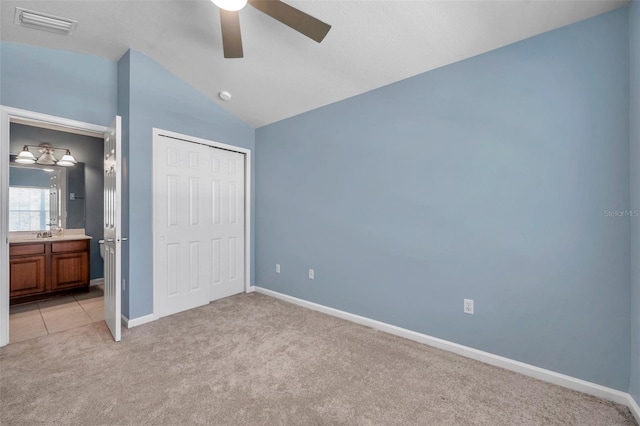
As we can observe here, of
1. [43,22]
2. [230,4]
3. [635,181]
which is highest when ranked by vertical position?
[43,22]

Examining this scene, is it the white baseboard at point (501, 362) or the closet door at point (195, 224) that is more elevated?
the closet door at point (195, 224)

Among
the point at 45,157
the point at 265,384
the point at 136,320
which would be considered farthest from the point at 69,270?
the point at 265,384

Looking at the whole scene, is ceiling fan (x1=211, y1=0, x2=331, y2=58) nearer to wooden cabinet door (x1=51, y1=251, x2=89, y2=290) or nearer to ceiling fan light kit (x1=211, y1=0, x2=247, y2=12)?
ceiling fan light kit (x1=211, y1=0, x2=247, y2=12)

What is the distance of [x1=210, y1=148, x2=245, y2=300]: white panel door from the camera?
143 inches

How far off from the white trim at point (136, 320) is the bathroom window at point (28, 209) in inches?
110

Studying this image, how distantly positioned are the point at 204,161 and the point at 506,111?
10.5 ft

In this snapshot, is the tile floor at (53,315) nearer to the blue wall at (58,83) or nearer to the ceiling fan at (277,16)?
the blue wall at (58,83)

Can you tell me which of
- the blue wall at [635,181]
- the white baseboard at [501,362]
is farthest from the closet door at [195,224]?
the blue wall at [635,181]

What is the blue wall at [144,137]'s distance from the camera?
2.83 metres

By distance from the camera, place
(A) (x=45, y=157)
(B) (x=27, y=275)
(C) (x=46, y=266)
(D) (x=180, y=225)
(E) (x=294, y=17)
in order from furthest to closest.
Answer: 1. (A) (x=45, y=157)
2. (C) (x=46, y=266)
3. (B) (x=27, y=275)
4. (D) (x=180, y=225)
5. (E) (x=294, y=17)

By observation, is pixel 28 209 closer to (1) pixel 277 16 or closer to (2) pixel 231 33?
(2) pixel 231 33

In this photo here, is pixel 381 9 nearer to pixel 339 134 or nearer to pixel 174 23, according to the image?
pixel 339 134

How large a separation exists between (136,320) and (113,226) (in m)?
1.01

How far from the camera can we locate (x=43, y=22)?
2285 mm
